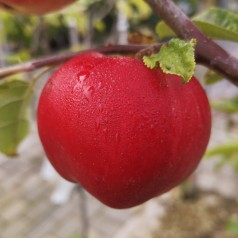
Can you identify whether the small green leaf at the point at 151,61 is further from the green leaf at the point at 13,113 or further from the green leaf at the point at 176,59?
the green leaf at the point at 13,113

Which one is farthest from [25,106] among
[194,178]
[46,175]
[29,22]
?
[46,175]

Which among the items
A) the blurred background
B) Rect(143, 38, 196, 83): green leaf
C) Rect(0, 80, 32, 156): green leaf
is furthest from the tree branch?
the blurred background

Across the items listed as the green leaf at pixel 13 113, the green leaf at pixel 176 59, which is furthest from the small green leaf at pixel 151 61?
the green leaf at pixel 13 113

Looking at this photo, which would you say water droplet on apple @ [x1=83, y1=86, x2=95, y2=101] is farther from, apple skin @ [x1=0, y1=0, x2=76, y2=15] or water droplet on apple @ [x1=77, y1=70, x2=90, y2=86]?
apple skin @ [x1=0, y1=0, x2=76, y2=15]

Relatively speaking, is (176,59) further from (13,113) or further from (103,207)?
(103,207)

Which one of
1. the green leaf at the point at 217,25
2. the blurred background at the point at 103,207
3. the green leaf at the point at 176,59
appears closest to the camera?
the green leaf at the point at 176,59

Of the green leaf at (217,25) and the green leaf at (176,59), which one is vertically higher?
the green leaf at (176,59)

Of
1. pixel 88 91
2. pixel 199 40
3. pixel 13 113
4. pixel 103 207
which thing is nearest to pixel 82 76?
pixel 88 91
